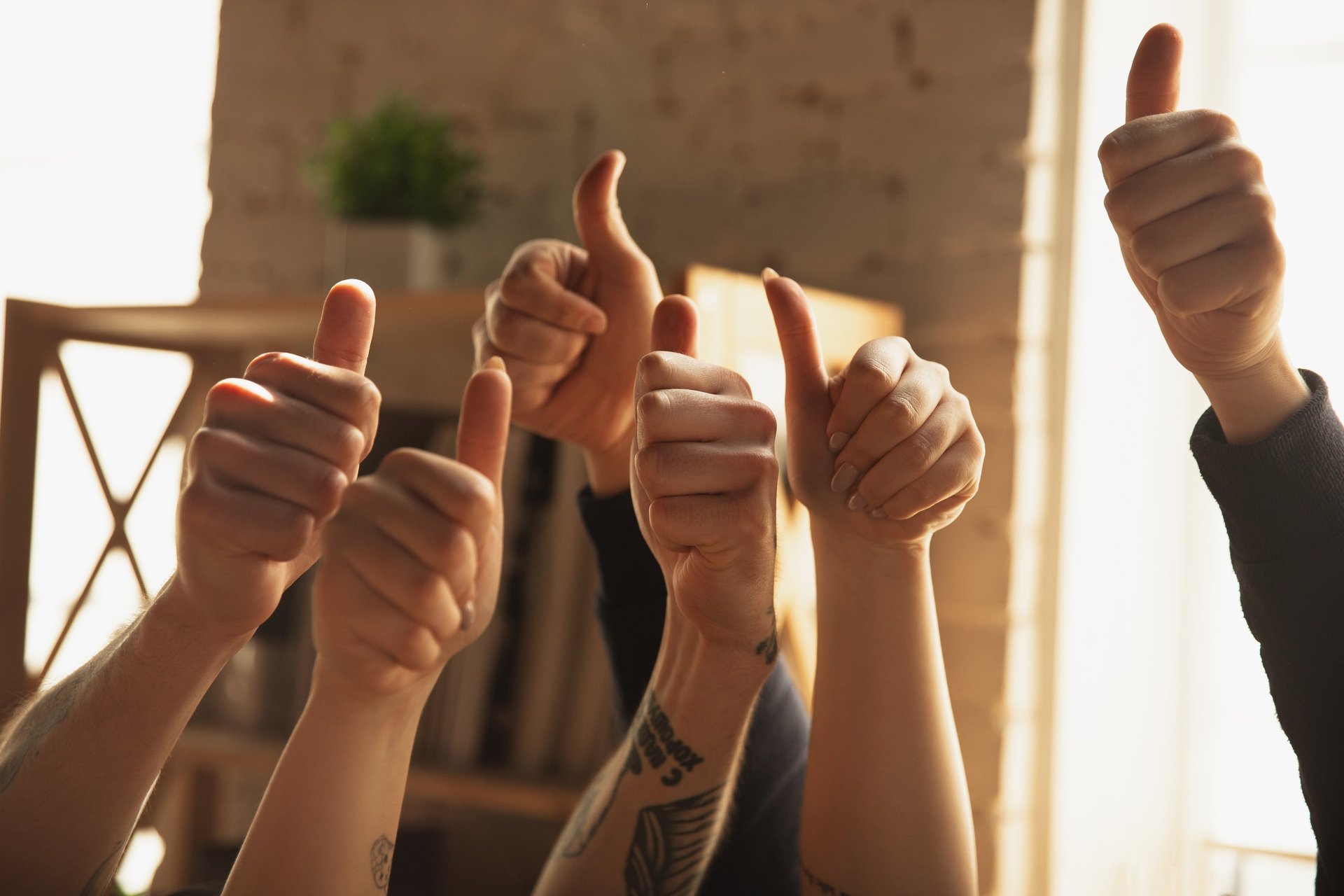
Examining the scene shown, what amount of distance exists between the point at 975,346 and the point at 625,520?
519 mm

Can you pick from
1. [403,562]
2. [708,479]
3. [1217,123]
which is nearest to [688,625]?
[708,479]

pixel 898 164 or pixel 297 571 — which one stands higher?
pixel 898 164

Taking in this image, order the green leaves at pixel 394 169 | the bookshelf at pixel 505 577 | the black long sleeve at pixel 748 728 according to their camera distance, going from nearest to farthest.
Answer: the black long sleeve at pixel 748 728
the bookshelf at pixel 505 577
the green leaves at pixel 394 169

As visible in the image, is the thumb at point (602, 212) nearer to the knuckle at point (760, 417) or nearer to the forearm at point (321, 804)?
the knuckle at point (760, 417)

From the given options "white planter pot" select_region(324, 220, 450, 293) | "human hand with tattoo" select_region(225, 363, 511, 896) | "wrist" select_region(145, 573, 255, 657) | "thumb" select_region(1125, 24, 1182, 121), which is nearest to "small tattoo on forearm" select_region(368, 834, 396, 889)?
"human hand with tattoo" select_region(225, 363, 511, 896)

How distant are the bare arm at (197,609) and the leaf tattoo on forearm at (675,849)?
239 millimetres

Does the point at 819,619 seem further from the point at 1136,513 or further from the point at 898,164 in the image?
the point at 898,164

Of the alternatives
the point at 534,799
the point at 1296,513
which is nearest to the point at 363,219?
the point at 534,799

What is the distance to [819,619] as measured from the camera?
0.58 m

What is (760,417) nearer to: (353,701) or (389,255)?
(353,701)

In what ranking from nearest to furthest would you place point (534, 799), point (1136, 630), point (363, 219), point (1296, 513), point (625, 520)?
point (1296, 513) < point (625, 520) < point (1136, 630) < point (534, 799) < point (363, 219)

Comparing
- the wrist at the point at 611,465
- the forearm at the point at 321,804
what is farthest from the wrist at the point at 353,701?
the wrist at the point at 611,465

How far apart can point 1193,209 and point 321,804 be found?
17.0 inches

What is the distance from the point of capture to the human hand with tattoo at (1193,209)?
45 cm
